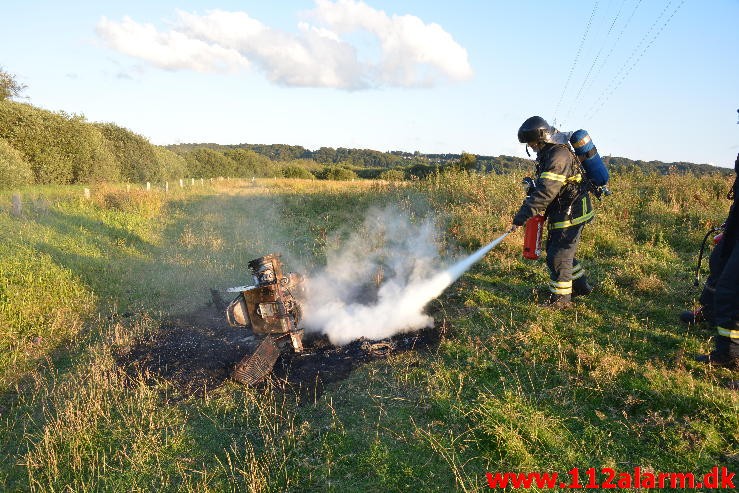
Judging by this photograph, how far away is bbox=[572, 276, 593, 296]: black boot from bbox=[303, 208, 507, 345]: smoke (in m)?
1.26

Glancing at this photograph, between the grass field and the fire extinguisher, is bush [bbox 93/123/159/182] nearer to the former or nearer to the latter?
the grass field

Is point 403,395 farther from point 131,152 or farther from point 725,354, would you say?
point 131,152

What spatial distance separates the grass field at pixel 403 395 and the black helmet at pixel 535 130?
2187 millimetres

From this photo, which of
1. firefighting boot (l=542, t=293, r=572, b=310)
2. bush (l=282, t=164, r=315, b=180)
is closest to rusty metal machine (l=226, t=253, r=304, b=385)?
firefighting boot (l=542, t=293, r=572, b=310)

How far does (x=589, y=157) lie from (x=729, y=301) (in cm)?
249

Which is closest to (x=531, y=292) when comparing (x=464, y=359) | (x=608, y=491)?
(x=464, y=359)

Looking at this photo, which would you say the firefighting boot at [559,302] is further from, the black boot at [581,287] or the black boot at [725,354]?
the black boot at [725,354]

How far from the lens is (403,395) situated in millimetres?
4449

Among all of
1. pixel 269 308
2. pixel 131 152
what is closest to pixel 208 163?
pixel 131 152

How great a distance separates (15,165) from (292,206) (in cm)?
1345

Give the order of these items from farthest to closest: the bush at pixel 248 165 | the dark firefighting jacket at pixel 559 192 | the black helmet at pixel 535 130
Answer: the bush at pixel 248 165
the black helmet at pixel 535 130
the dark firefighting jacket at pixel 559 192

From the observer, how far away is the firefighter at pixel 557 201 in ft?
19.2

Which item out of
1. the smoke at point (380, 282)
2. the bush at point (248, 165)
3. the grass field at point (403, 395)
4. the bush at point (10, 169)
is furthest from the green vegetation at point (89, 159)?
the bush at point (248, 165)

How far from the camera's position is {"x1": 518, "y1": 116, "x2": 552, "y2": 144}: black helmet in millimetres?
5930
